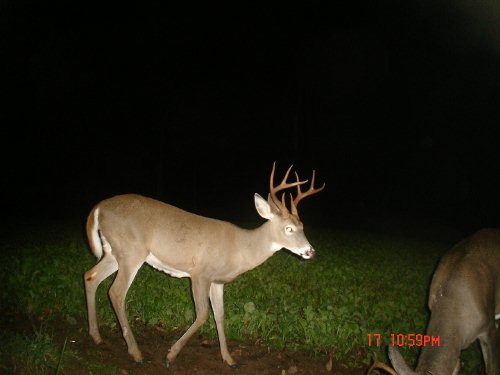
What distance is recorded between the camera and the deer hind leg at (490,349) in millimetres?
4298

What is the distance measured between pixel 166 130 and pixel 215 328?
28.4m

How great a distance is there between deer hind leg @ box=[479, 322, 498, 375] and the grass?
2.59 feet

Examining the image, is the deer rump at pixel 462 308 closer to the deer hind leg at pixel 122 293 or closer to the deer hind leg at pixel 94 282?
the deer hind leg at pixel 122 293

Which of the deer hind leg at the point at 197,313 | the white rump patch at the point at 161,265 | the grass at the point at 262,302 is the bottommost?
the grass at the point at 262,302

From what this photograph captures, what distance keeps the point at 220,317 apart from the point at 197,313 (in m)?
0.38

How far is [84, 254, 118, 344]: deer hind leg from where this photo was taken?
4.80m

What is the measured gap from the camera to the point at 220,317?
4918 millimetres

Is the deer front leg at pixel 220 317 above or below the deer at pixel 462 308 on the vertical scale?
below

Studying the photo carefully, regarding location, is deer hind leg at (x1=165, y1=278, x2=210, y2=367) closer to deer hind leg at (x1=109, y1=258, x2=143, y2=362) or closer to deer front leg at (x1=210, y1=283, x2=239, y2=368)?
deer front leg at (x1=210, y1=283, x2=239, y2=368)

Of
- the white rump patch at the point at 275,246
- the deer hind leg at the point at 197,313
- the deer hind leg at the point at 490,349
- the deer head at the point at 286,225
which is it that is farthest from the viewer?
the white rump patch at the point at 275,246

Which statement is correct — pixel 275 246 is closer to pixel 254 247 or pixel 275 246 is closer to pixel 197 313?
pixel 254 247

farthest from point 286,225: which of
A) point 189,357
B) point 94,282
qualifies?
point 94,282

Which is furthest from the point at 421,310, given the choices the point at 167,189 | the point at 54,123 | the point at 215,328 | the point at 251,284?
the point at 54,123

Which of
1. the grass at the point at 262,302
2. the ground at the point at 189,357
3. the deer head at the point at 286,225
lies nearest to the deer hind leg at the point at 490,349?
the grass at the point at 262,302
